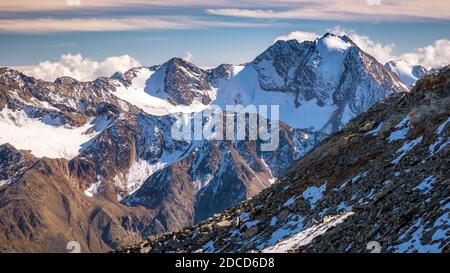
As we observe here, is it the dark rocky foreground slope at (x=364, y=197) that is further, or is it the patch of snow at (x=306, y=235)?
the patch of snow at (x=306, y=235)

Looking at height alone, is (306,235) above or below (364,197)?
below

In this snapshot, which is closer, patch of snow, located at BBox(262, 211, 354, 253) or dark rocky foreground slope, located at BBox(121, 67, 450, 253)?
dark rocky foreground slope, located at BBox(121, 67, 450, 253)

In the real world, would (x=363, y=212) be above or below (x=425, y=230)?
below

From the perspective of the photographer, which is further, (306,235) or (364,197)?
(364,197)

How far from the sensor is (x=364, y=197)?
38.2 metres

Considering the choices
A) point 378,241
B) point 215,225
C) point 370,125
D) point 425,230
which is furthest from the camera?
point 370,125

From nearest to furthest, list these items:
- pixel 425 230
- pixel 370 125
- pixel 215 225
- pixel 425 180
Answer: pixel 425 230, pixel 425 180, pixel 215 225, pixel 370 125

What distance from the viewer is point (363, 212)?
1335 inches

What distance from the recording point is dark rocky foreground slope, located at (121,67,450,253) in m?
29.3

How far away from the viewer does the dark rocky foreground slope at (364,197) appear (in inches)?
1153

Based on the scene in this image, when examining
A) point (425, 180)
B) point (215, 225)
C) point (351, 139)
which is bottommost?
point (215, 225)
